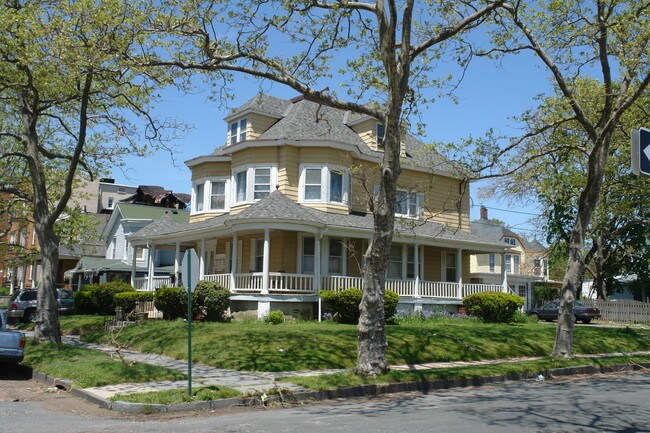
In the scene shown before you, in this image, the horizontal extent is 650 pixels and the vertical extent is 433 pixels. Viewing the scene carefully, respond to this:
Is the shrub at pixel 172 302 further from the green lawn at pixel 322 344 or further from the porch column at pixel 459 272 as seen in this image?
the porch column at pixel 459 272

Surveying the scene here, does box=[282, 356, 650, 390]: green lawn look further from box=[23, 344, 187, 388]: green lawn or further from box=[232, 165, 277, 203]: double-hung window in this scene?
box=[232, 165, 277, 203]: double-hung window

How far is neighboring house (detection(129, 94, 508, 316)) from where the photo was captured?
79.7 feet

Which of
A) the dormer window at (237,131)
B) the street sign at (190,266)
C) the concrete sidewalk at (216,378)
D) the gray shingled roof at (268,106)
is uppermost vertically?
the gray shingled roof at (268,106)

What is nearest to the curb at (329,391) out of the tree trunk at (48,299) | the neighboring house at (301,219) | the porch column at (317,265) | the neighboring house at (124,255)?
the tree trunk at (48,299)

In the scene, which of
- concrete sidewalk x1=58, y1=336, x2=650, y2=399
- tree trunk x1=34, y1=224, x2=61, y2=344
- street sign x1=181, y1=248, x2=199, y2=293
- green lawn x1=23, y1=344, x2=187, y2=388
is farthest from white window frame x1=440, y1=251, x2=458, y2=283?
street sign x1=181, y1=248, x2=199, y2=293

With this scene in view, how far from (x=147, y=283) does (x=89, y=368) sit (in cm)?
1869

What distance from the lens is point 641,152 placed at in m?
7.36

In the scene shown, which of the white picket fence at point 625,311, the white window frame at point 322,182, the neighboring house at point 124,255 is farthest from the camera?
the neighboring house at point 124,255

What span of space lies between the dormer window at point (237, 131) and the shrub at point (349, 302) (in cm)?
1012

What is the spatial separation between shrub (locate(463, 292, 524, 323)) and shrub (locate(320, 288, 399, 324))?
528 centimetres

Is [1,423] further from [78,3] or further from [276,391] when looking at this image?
[78,3]

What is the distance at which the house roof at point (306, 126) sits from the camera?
→ 2728 cm

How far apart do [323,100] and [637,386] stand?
925cm

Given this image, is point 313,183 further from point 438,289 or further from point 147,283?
point 147,283
